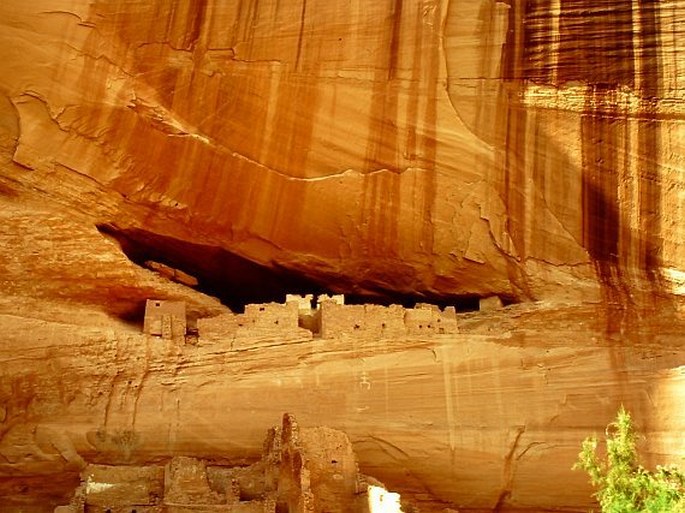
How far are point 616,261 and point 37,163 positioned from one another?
6.48 m

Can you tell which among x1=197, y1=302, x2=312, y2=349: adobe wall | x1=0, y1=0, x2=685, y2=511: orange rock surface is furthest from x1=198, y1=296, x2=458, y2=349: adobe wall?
x1=0, y1=0, x2=685, y2=511: orange rock surface

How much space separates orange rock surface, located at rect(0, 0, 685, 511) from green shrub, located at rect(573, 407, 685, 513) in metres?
2.20

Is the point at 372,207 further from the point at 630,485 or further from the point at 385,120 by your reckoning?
the point at 630,485

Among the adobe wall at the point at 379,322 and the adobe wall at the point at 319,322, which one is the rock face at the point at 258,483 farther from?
the adobe wall at the point at 379,322

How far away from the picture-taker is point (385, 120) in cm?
1323

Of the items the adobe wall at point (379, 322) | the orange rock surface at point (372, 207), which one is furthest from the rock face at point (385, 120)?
the adobe wall at point (379, 322)

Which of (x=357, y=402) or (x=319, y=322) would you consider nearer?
(x=357, y=402)

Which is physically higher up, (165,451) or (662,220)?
(662,220)

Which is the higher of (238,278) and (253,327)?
(238,278)

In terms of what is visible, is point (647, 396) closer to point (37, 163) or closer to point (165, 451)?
point (165, 451)

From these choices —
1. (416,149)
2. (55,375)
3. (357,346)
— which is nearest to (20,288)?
(55,375)

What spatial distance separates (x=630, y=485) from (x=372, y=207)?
5.05 metres

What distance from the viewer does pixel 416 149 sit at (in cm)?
1332

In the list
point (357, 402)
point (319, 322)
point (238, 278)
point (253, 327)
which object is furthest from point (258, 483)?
point (238, 278)
